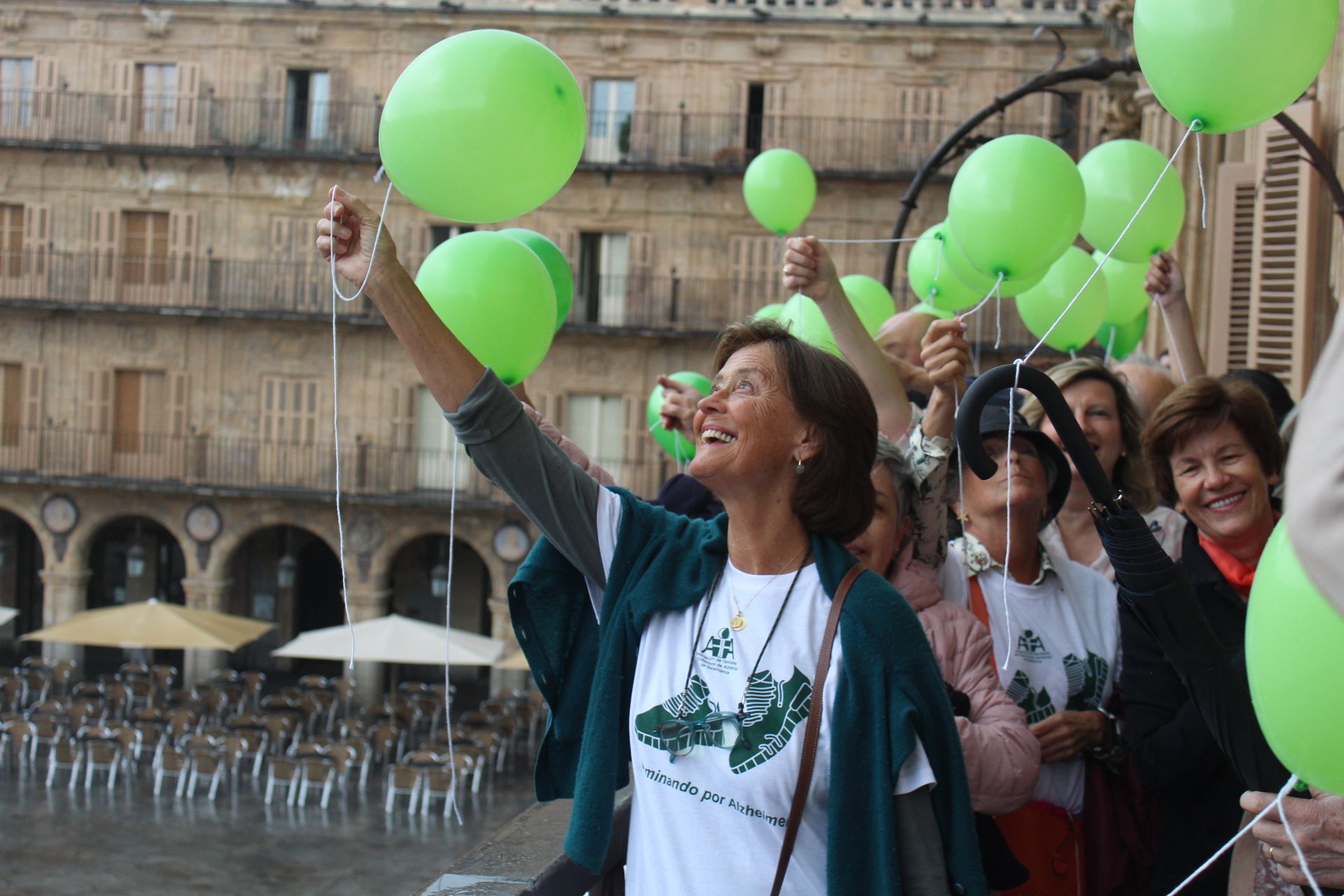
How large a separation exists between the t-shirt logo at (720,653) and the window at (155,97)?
2280cm

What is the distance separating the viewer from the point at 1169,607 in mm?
2061

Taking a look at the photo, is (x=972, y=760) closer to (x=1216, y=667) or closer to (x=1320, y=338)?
(x=1216, y=667)

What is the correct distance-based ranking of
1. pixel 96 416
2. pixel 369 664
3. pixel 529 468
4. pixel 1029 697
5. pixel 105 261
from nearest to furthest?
pixel 529 468 < pixel 1029 697 < pixel 369 664 < pixel 105 261 < pixel 96 416

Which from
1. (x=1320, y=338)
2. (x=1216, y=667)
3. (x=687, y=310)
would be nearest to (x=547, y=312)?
(x=1216, y=667)

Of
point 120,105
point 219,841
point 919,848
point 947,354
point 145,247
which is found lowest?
point 219,841

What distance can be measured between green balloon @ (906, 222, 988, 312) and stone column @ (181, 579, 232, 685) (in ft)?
63.4

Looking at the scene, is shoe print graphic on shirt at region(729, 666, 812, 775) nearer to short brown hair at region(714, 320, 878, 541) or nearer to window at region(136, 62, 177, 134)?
short brown hair at region(714, 320, 878, 541)

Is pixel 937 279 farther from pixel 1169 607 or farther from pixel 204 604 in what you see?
pixel 204 604

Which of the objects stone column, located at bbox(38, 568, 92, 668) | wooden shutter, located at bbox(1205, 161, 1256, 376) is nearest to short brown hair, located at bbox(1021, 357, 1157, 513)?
wooden shutter, located at bbox(1205, 161, 1256, 376)

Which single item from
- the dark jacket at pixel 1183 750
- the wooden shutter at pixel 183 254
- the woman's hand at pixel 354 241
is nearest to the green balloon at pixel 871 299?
the dark jacket at pixel 1183 750

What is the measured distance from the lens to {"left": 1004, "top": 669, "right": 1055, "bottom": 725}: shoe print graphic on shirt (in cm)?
276

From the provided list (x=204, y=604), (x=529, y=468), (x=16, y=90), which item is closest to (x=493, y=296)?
(x=529, y=468)

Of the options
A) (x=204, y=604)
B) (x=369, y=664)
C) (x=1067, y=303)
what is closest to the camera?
(x=1067, y=303)

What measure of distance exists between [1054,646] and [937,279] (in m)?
2.75
